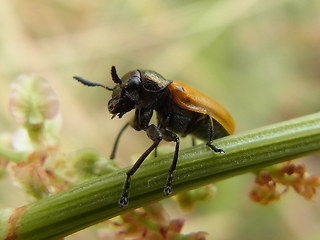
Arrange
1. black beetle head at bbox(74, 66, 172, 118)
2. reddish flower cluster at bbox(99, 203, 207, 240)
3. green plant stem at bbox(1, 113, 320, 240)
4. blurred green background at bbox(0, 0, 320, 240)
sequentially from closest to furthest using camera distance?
green plant stem at bbox(1, 113, 320, 240), reddish flower cluster at bbox(99, 203, 207, 240), black beetle head at bbox(74, 66, 172, 118), blurred green background at bbox(0, 0, 320, 240)

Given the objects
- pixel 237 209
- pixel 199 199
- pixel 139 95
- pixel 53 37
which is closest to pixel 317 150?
pixel 199 199

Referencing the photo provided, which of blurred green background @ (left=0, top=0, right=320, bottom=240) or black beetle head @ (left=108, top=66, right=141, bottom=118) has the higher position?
blurred green background @ (left=0, top=0, right=320, bottom=240)

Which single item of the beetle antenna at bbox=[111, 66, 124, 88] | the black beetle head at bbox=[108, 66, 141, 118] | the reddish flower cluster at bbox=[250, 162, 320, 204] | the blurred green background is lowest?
the reddish flower cluster at bbox=[250, 162, 320, 204]

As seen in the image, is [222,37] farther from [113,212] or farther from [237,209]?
[113,212]

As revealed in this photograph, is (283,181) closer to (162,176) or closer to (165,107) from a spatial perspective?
(162,176)

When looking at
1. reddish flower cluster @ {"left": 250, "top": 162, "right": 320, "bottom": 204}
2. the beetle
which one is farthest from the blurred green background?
reddish flower cluster @ {"left": 250, "top": 162, "right": 320, "bottom": 204}

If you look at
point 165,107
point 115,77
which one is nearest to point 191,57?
point 165,107

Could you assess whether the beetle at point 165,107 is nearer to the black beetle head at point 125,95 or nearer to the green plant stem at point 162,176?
the black beetle head at point 125,95

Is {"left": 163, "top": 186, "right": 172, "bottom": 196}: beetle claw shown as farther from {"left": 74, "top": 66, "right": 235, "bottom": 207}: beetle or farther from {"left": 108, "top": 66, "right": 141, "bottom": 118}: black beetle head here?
{"left": 108, "top": 66, "right": 141, "bottom": 118}: black beetle head
